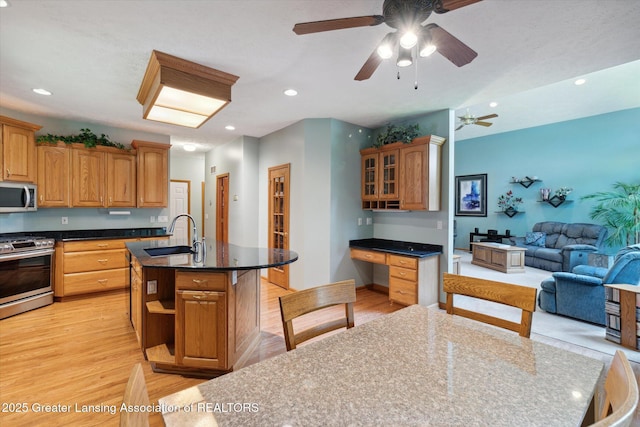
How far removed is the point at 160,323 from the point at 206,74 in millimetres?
2359

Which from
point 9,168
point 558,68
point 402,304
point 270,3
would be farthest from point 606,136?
point 9,168

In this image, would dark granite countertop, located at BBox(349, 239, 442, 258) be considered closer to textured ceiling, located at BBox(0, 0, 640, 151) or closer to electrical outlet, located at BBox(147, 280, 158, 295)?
textured ceiling, located at BBox(0, 0, 640, 151)

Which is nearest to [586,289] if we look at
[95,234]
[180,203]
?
[95,234]

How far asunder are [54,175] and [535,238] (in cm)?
961

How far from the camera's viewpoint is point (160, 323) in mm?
2617

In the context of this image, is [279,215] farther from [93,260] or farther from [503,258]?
[503,258]

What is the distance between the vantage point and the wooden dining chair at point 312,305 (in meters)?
1.19

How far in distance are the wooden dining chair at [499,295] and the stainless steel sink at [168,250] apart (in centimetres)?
243

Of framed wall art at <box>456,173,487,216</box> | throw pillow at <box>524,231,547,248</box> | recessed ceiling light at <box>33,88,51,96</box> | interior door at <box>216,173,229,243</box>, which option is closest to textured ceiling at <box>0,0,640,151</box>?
recessed ceiling light at <box>33,88,51,96</box>

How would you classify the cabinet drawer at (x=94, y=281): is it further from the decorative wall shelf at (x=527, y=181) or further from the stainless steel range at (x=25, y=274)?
the decorative wall shelf at (x=527, y=181)

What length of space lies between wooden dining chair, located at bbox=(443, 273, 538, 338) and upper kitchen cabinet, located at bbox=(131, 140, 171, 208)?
507 centimetres

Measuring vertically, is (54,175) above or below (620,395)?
above

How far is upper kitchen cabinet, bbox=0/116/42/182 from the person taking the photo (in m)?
3.74

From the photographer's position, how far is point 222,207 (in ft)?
21.4
